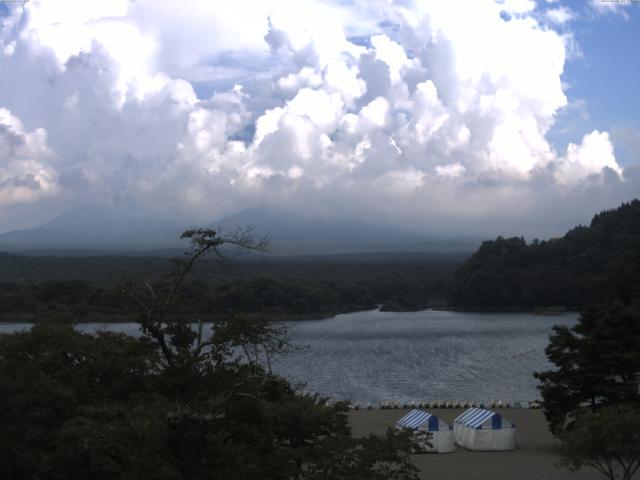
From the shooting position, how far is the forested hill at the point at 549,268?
228 ft

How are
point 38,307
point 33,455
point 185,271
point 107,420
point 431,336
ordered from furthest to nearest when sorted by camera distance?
A: point 38,307, point 431,336, point 33,455, point 107,420, point 185,271

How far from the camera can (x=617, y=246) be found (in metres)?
73.5

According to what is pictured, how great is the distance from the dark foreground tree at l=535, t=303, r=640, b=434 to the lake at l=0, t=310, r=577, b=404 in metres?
10.4

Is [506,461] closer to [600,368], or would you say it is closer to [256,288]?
[600,368]

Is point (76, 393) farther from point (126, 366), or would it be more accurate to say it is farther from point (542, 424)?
point (542, 424)

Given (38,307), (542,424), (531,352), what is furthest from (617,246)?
(542,424)

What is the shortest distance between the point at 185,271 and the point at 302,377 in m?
26.2

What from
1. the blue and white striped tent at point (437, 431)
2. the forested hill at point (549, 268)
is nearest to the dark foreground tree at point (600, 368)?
the blue and white striped tent at point (437, 431)

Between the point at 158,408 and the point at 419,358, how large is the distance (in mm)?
34526

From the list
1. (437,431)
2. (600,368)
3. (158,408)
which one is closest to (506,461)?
(437,431)

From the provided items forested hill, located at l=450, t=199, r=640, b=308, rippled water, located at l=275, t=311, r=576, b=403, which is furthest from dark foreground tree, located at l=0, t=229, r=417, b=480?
forested hill, located at l=450, t=199, r=640, b=308

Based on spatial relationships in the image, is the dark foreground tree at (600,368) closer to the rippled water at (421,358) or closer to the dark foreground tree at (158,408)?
the rippled water at (421,358)

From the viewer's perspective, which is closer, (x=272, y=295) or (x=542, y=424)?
(x=542, y=424)

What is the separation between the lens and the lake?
31.1 metres
